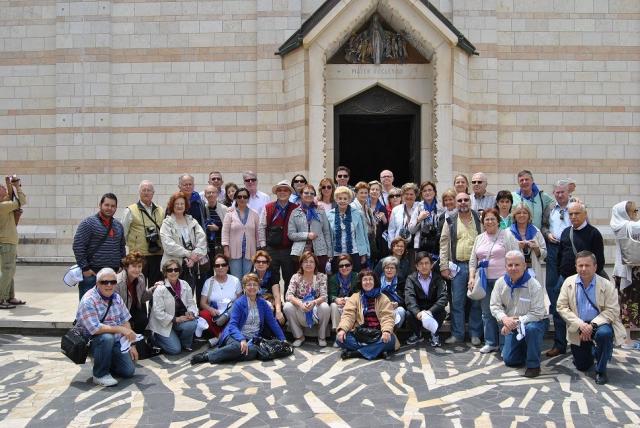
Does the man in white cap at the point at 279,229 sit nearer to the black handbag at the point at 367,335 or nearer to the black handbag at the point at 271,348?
the black handbag at the point at 271,348

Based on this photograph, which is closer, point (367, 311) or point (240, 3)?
point (367, 311)

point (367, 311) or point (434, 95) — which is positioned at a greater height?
point (434, 95)

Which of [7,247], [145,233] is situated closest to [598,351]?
[145,233]

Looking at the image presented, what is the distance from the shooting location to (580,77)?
531 inches

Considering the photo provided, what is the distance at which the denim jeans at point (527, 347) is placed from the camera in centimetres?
659

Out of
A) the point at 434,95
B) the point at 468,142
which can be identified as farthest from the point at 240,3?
the point at 468,142

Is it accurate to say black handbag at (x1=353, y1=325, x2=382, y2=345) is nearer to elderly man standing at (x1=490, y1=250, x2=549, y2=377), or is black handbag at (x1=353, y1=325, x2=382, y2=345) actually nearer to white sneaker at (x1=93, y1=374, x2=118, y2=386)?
elderly man standing at (x1=490, y1=250, x2=549, y2=377)

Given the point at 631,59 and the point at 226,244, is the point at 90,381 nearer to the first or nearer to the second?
the point at 226,244

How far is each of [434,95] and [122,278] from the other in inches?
315

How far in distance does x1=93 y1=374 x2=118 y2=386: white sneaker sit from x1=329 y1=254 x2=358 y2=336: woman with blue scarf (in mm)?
2718

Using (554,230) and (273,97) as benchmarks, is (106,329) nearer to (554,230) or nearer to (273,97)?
(554,230)

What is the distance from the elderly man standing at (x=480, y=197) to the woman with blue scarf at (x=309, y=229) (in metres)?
2.06

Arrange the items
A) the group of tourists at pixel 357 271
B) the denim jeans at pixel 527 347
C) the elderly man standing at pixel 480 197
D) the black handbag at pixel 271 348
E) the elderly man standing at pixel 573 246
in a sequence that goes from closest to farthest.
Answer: the denim jeans at pixel 527 347, the group of tourists at pixel 357 271, the black handbag at pixel 271 348, the elderly man standing at pixel 573 246, the elderly man standing at pixel 480 197

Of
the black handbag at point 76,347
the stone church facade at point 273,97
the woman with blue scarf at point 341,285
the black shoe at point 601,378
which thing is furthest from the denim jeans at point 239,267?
the stone church facade at point 273,97
